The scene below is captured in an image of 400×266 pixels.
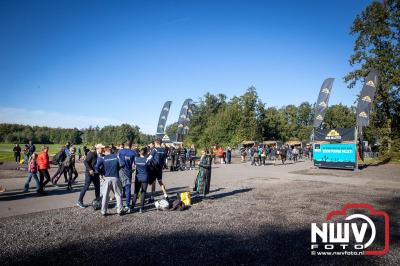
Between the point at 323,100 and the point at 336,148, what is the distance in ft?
18.4

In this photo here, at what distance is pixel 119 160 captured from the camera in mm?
8539

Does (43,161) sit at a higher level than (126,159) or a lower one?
lower

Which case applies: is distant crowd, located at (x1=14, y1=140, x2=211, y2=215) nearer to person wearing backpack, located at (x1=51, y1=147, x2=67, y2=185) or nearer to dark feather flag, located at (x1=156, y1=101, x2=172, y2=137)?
person wearing backpack, located at (x1=51, y1=147, x2=67, y2=185)

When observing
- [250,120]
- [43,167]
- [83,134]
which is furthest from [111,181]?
[83,134]

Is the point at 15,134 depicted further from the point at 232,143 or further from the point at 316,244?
the point at 316,244

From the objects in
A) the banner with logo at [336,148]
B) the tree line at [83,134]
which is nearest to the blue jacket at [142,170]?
the banner with logo at [336,148]

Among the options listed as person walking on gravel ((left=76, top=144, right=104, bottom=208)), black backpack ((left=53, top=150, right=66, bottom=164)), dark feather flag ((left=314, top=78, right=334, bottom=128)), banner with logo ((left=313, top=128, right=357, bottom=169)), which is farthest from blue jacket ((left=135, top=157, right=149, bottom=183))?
dark feather flag ((left=314, top=78, right=334, bottom=128))

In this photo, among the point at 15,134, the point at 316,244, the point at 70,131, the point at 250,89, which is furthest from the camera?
the point at 70,131

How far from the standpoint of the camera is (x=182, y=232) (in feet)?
21.7

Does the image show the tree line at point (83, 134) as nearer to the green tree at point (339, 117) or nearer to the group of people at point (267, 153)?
the green tree at point (339, 117)

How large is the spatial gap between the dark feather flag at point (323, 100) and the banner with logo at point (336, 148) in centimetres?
232

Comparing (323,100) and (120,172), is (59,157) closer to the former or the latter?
(120,172)

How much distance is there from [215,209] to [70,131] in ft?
526

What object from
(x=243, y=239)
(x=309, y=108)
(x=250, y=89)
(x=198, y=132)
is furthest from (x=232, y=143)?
(x=243, y=239)
